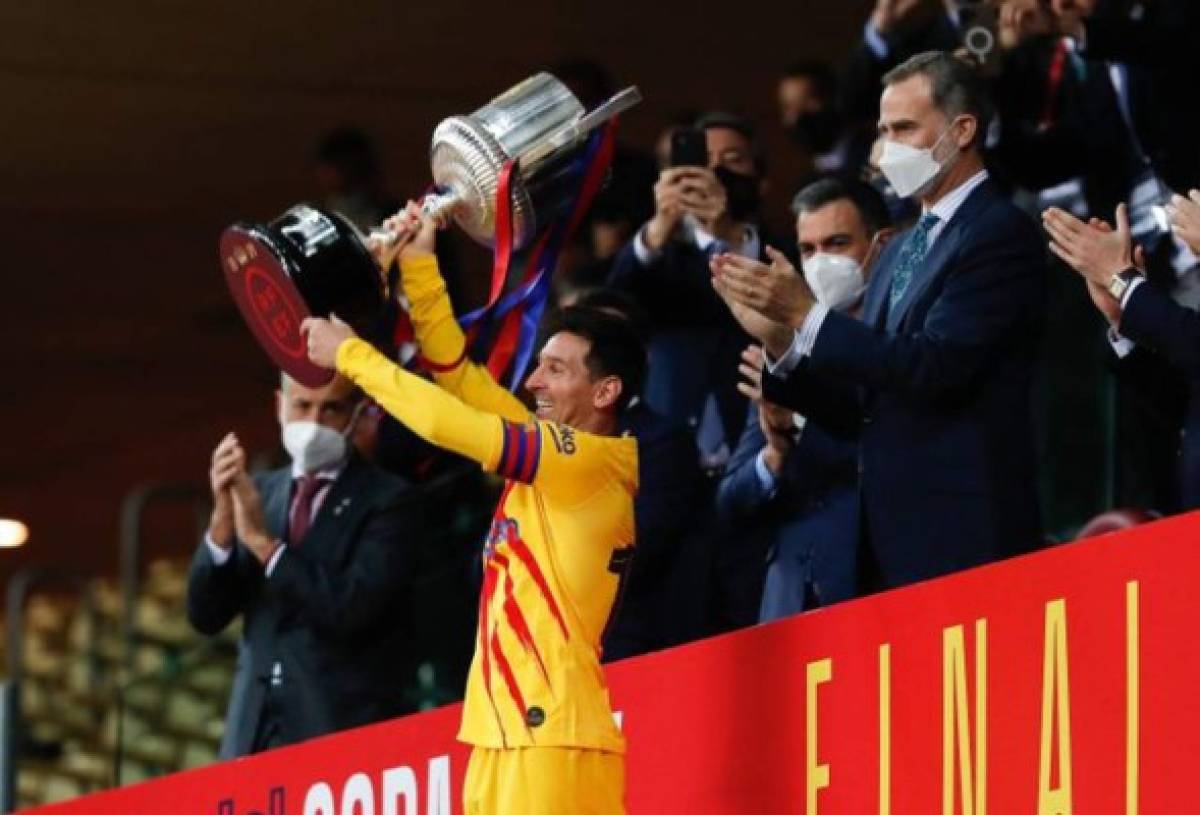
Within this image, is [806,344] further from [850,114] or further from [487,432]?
[850,114]

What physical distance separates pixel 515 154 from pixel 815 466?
121 centimetres

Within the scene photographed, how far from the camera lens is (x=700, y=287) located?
8.23 metres

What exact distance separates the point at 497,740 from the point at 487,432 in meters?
0.59

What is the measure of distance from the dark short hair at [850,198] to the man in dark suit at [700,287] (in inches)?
20.5

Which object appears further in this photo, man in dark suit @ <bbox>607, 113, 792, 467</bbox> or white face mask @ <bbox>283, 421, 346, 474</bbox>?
→ white face mask @ <bbox>283, 421, 346, 474</bbox>

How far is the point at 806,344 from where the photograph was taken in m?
6.26

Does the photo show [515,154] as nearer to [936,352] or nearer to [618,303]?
[936,352]

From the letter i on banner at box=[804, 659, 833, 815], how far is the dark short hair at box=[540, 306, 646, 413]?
714 millimetres

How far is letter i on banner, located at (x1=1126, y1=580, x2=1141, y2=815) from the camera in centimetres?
534

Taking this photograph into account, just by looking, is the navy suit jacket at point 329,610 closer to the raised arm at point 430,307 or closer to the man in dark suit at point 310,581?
the man in dark suit at point 310,581

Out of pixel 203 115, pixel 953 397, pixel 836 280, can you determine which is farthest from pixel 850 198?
pixel 203 115

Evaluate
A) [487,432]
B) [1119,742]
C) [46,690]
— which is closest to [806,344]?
[487,432]

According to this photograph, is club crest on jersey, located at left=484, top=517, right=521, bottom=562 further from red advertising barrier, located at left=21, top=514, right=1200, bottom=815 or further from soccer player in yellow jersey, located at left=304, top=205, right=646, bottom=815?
red advertising barrier, located at left=21, top=514, right=1200, bottom=815

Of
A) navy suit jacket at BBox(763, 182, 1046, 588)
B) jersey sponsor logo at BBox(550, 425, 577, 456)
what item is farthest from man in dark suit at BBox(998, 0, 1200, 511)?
jersey sponsor logo at BBox(550, 425, 577, 456)
